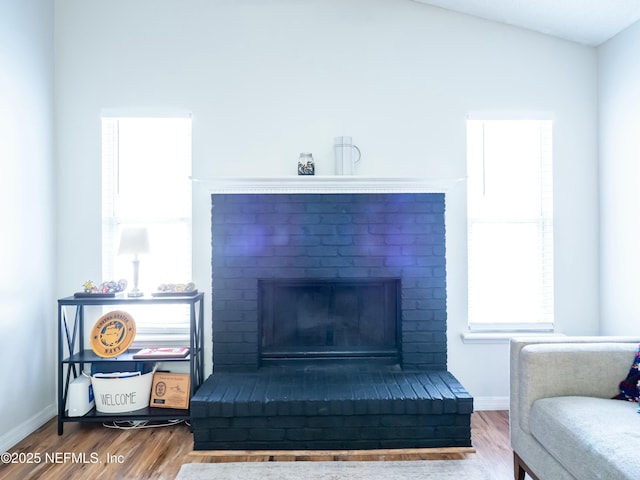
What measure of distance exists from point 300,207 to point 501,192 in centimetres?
155

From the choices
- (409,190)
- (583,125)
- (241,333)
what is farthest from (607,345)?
(241,333)

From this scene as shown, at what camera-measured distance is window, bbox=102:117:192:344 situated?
3066 mm

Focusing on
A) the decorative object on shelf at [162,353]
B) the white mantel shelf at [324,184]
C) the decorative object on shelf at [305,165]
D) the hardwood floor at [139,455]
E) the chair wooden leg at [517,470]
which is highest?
the decorative object on shelf at [305,165]

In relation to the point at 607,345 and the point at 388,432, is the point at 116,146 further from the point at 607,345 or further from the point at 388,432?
the point at 607,345

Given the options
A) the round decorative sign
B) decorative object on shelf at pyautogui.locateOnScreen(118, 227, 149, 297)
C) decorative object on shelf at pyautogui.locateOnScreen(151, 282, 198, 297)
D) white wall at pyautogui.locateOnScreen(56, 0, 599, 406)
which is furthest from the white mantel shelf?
the round decorative sign

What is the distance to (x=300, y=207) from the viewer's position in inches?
115

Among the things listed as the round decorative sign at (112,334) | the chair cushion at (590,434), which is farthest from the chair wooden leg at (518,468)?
the round decorative sign at (112,334)

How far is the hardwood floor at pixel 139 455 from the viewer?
7.40 feet

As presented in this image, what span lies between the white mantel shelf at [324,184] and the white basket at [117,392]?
4.64ft

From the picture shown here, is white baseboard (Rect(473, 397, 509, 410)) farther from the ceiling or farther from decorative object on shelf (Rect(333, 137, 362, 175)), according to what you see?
the ceiling

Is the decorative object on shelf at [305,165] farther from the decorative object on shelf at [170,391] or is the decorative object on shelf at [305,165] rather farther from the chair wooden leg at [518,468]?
the chair wooden leg at [518,468]

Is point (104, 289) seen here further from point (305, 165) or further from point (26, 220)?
point (305, 165)

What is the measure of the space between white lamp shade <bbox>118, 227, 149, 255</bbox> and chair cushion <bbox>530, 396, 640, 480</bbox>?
2.51m

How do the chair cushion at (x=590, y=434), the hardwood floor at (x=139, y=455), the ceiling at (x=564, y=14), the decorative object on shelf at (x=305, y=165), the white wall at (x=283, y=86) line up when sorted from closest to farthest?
1. the chair cushion at (x=590, y=434)
2. the hardwood floor at (x=139, y=455)
3. the ceiling at (x=564, y=14)
4. the decorative object on shelf at (x=305, y=165)
5. the white wall at (x=283, y=86)
